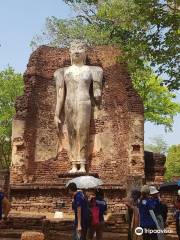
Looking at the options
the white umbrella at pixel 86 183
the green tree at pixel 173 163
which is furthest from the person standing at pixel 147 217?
the green tree at pixel 173 163

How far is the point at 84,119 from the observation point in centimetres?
1389

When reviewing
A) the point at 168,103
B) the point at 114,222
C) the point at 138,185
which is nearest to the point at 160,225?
the point at 114,222

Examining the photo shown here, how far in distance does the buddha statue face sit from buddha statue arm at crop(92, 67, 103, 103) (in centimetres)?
52

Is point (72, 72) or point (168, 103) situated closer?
point (72, 72)

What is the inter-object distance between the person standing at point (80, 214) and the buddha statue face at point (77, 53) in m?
8.20

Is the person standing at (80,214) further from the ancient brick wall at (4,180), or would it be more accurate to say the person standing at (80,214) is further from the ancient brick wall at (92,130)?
the ancient brick wall at (4,180)

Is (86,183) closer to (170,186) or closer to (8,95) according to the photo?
(170,186)

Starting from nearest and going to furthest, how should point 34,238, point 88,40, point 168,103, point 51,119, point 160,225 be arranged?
1. point 34,238
2. point 160,225
3. point 51,119
4. point 88,40
5. point 168,103

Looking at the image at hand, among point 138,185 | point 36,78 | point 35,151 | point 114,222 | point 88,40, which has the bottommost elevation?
point 114,222

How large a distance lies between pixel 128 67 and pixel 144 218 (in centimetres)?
938

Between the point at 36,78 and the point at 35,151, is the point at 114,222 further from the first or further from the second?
the point at 36,78

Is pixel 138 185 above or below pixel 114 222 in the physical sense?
above

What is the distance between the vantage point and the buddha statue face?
14.5 m

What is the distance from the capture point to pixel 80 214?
658 cm
